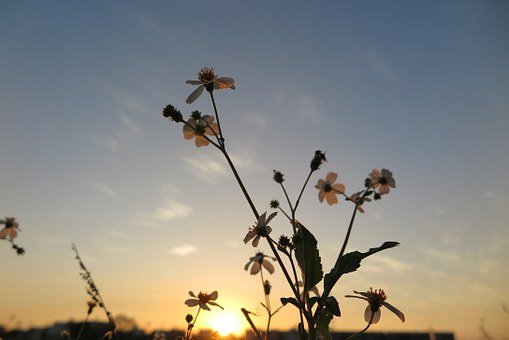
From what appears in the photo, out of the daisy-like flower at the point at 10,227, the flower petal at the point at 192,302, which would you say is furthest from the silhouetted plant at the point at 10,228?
the flower petal at the point at 192,302

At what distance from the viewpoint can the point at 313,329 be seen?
71.4 inches

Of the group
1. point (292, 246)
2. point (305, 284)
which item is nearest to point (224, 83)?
point (292, 246)

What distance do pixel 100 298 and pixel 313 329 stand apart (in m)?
1.59

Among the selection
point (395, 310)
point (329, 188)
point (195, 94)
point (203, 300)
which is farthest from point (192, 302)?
point (329, 188)

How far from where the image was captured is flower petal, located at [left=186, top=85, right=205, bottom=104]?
2.49 meters

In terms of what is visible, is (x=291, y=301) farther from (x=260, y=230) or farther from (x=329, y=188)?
(x=329, y=188)

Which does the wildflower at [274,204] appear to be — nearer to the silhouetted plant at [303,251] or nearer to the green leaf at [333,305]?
the silhouetted plant at [303,251]

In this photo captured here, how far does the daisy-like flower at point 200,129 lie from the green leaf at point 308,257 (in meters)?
0.89

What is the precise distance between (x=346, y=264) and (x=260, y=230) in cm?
53

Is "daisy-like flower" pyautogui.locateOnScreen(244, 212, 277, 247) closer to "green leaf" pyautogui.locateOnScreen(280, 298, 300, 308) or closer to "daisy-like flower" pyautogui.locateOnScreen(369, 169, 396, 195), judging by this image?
"green leaf" pyautogui.locateOnScreen(280, 298, 300, 308)

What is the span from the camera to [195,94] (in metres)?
2.53

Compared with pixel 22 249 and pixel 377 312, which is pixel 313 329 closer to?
pixel 377 312

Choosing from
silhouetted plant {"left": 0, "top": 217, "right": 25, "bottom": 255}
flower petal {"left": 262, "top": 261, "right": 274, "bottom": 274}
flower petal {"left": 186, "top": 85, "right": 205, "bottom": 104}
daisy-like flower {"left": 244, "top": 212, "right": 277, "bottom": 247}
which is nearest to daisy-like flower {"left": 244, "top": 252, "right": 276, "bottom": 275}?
flower petal {"left": 262, "top": 261, "right": 274, "bottom": 274}

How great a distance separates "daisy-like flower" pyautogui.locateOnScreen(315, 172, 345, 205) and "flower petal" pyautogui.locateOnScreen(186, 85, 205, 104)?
5.12 feet
